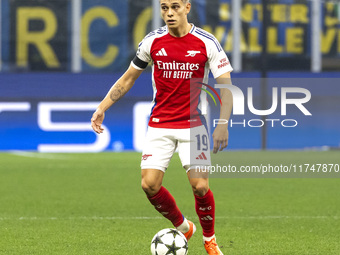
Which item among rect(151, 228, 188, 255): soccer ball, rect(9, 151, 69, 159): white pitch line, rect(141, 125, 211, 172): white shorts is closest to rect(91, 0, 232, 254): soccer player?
rect(141, 125, 211, 172): white shorts

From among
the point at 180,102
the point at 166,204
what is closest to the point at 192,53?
the point at 180,102

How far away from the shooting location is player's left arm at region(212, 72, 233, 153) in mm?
6316

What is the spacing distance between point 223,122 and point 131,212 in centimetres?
326

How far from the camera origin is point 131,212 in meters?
9.33

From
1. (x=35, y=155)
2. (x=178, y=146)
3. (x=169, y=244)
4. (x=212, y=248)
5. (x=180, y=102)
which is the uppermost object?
(x=180, y=102)

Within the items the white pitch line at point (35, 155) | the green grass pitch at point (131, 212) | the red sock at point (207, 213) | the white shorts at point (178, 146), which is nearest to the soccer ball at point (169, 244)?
the red sock at point (207, 213)

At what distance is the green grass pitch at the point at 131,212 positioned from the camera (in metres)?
7.21

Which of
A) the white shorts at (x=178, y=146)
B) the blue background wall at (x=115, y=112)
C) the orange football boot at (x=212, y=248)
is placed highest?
the white shorts at (x=178, y=146)

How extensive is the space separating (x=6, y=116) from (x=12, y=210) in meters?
8.43

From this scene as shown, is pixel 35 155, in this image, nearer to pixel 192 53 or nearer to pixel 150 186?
pixel 150 186

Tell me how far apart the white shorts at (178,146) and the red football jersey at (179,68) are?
2.3 inches

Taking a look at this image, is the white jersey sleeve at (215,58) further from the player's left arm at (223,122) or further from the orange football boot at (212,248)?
the orange football boot at (212,248)

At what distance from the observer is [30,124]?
1761 cm

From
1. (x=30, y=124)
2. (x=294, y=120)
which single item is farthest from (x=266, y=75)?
(x=30, y=124)
